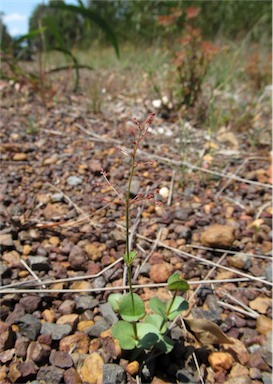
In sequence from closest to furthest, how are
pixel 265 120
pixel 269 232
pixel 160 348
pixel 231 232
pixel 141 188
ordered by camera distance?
pixel 160 348 → pixel 231 232 → pixel 269 232 → pixel 141 188 → pixel 265 120

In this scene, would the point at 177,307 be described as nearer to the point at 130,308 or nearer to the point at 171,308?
the point at 171,308

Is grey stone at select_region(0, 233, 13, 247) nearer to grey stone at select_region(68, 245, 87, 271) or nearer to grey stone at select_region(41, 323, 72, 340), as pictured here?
grey stone at select_region(68, 245, 87, 271)

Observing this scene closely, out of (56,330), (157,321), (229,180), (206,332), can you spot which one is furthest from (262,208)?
(56,330)

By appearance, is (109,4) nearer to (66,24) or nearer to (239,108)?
(66,24)

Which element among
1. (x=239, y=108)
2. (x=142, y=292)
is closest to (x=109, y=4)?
(x=239, y=108)

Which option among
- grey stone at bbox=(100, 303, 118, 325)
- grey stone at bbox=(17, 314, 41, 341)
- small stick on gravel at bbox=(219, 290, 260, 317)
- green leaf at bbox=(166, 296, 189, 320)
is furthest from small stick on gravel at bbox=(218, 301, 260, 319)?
grey stone at bbox=(17, 314, 41, 341)

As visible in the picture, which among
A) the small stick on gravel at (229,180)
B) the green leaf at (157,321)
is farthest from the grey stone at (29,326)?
the small stick on gravel at (229,180)
